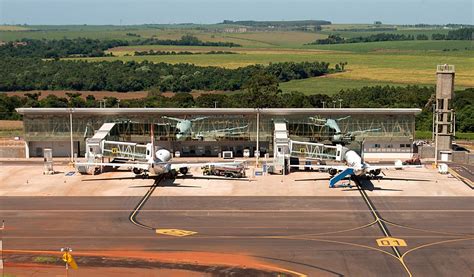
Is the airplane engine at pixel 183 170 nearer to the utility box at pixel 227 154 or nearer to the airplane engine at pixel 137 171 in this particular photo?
the airplane engine at pixel 137 171

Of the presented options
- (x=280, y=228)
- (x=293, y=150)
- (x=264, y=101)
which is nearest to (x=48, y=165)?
(x=293, y=150)

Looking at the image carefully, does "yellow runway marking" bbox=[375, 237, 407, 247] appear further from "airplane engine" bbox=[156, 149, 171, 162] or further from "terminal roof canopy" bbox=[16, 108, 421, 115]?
"terminal roof canopy" bbox=[16, 108, 421, 115]

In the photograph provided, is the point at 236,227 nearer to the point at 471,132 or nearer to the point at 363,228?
the point at 363,228

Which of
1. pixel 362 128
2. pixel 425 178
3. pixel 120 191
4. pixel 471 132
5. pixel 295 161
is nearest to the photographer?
pixel 120 191

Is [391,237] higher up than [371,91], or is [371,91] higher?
[371,91]

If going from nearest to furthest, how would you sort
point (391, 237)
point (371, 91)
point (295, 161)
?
1. point (391, 237)
2. point (295, 161)
3. point (371, 91)

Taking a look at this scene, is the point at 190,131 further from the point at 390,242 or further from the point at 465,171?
the point at 390,242

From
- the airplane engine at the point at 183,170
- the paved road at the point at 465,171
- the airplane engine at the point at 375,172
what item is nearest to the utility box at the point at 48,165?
the airplane engine at the point at 183,170

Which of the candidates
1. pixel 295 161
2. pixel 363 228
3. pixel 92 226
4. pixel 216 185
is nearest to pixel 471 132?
pixel 295 161
